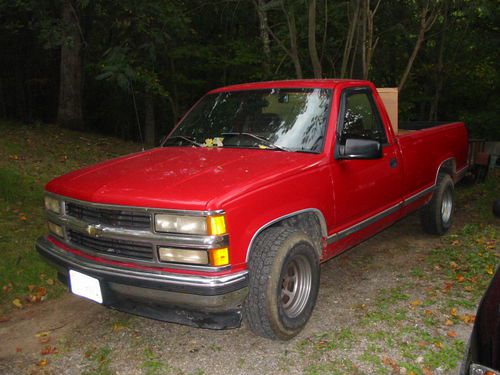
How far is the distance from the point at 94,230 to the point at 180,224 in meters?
0.70

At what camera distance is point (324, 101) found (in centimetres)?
423

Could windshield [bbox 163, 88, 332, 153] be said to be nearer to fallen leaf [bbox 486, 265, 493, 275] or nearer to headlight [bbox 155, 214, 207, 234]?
headlight [bbox 155, 214, 207, 234]

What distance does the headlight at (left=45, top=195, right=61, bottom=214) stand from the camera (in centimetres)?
370

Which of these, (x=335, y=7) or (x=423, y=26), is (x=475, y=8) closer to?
(x=423, y=26)

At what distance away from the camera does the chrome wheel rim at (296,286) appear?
11.8 feet

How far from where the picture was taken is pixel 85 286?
3404mm

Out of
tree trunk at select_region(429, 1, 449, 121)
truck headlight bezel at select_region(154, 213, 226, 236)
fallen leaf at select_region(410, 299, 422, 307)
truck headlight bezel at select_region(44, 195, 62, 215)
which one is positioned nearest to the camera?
truck headlight bezel at select_region(154, 213, 226, 236)

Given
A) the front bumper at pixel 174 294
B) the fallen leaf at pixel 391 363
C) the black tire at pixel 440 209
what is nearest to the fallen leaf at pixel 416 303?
the fallen leaf at pixel 391 363

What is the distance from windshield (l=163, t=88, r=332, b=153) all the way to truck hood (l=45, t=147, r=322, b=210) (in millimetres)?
152

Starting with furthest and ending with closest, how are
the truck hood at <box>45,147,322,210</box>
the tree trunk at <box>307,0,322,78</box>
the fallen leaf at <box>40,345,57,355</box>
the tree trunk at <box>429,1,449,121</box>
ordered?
1. the tree trunk at <box>429,1,449,121</box>
2. the tree trunk at <box>307,0,322,78</box>
3. the fallen leaf at <box>40,345,57,355</box>
4. the truck hood at <box>45,147,322,210</box>

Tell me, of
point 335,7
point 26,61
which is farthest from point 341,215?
point 26,61

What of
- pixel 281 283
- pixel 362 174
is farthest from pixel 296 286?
pixel 362 174

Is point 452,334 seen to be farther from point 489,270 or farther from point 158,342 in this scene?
point 158,342

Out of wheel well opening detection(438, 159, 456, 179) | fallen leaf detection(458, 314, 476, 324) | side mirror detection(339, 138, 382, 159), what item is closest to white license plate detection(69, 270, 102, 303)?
side mirror detection(339, 138, 382, 159)
